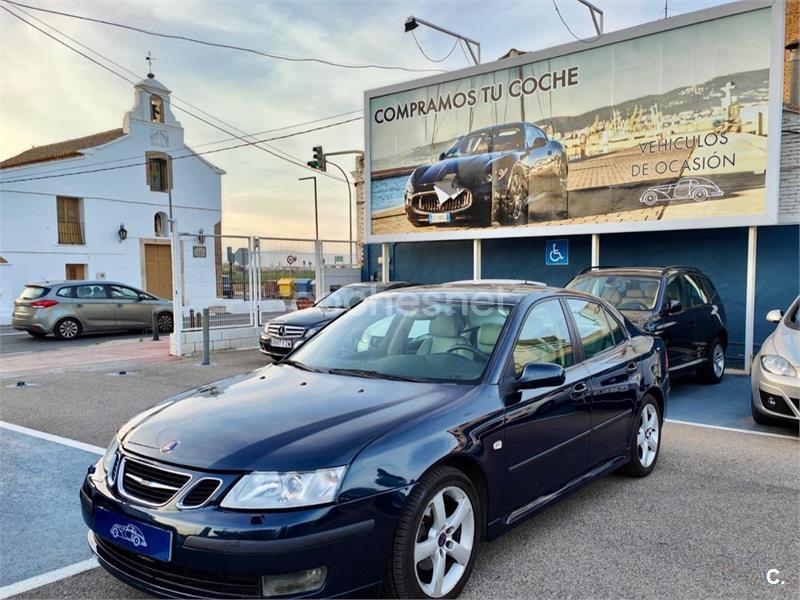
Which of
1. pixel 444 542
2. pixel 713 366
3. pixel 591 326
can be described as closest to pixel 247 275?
pixel 713 366

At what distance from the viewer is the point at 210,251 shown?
12375 millimetres

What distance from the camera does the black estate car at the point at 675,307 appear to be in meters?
7.48

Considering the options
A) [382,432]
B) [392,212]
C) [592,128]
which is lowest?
[382,432]

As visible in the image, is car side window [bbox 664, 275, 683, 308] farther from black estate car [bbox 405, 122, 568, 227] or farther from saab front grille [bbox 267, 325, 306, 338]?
saab front grille [bbox 267, 325, 306, 338]

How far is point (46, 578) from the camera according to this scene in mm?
3156

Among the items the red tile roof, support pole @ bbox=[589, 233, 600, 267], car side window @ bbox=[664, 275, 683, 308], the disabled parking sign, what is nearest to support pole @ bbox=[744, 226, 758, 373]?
support pole @ bbox=[589, 233, 600, 267]

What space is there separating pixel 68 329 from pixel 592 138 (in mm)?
13048

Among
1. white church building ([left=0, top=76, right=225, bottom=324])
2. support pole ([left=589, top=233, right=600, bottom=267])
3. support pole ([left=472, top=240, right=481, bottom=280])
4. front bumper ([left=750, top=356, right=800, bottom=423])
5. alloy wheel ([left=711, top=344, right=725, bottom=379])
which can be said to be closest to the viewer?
front bumper ([left=750, top=356, right=800, bottom=423])

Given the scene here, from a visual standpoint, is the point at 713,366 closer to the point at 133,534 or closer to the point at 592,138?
the point at 592,138

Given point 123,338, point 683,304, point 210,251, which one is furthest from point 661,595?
point 123,338

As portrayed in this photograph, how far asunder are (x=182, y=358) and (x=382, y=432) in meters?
9.50

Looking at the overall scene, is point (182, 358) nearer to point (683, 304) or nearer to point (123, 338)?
point (123, 338)

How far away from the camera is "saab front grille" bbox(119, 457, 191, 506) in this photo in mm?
2578

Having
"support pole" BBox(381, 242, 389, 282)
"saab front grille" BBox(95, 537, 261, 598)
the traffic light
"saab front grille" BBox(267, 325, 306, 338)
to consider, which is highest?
the traffic light
